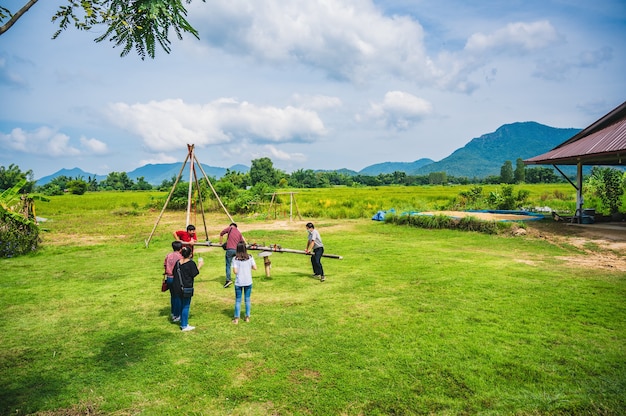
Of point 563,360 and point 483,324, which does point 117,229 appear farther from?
point 563,360

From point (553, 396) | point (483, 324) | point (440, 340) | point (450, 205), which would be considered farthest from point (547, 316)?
point (450, 205)

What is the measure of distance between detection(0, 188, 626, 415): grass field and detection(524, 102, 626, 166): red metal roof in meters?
6.72

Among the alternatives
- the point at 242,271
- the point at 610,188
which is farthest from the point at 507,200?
the point at 242,271

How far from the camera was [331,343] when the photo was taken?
5.55m

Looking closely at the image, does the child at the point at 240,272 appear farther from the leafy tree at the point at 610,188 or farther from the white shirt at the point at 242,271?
the leafy tree at the point at 610,188

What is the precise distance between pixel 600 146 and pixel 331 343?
605 inches

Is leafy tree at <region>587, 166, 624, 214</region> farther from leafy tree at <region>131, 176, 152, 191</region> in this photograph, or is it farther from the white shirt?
leafy tree at <region>131, 176, 152, 191</region>

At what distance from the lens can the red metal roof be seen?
47.1 ft

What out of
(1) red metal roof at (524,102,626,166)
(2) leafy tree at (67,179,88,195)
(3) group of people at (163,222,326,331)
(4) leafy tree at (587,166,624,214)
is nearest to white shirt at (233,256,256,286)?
(3) group of people at (163,222,326,331)

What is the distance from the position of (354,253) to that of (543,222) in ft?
35.2

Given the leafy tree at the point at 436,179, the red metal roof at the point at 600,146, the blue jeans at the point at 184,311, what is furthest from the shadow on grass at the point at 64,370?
the leafy tree at the point at 436,179

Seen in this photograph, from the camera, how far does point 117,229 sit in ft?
67.4

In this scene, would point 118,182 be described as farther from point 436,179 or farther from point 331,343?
point 331,343

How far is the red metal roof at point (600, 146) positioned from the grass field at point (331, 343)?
22.0ft
